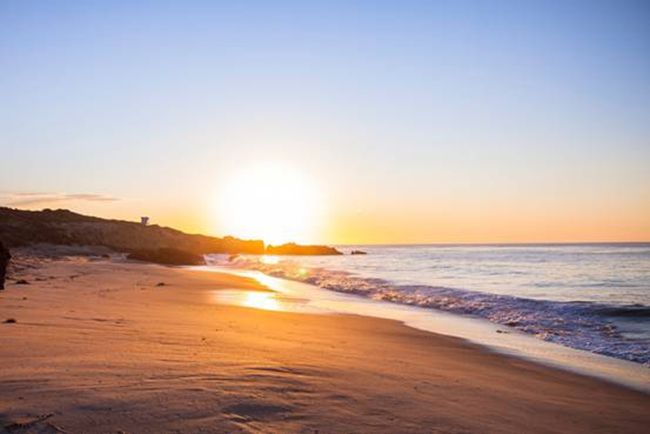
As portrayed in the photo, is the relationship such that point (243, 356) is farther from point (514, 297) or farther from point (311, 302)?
point (514, 297)

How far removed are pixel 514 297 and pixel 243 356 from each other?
1737 cm

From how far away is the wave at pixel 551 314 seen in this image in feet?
40.9

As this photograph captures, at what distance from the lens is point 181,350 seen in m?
7.22

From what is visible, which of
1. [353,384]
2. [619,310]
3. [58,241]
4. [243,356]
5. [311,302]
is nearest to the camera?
[353,384]

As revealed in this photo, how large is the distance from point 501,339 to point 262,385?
9.04 metres

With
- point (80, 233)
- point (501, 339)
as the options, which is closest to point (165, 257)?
point (80, 233)

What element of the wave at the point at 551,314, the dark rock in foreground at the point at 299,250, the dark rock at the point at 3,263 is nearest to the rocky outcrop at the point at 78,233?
the dark rock in foreground at the point at 299,250

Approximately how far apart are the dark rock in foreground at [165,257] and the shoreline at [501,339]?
109ft

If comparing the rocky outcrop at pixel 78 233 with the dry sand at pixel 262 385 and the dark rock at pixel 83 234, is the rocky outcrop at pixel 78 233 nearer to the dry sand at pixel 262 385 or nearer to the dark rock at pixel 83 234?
the dark rock at pixel 83 234

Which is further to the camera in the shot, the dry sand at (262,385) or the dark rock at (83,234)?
the dark rock at (83,234)

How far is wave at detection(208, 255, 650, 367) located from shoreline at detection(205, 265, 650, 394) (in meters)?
0.60

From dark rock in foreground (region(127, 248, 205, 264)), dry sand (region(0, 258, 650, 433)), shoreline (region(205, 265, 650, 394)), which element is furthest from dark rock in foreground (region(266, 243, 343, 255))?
dry sand (region(0, 258, 650, 433))

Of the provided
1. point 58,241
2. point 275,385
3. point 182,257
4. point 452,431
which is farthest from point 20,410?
point 58,241

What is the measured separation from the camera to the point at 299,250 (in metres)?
151
